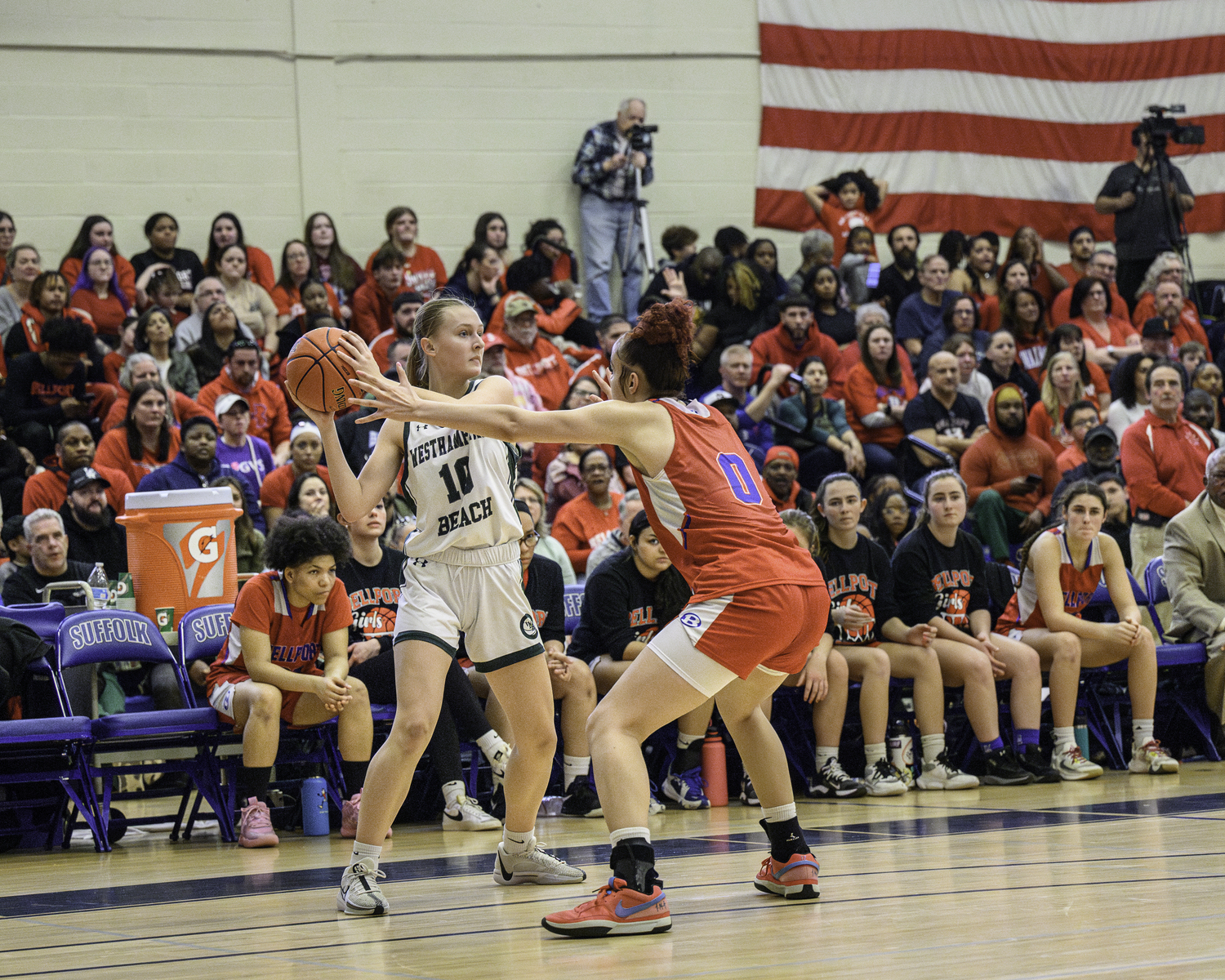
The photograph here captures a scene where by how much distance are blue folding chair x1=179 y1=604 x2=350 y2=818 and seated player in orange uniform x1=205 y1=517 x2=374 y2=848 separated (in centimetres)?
20

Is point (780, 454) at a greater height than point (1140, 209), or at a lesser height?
lesser

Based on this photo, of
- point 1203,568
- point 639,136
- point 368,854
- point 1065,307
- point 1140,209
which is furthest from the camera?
point 1140,209

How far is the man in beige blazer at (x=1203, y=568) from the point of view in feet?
27.2

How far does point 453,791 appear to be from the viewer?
273 inches

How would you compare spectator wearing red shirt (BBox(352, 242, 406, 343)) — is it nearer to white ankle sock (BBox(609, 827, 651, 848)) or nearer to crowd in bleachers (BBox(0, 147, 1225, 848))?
crowd in bleachers (BBox(0, 147, 1225, 848))

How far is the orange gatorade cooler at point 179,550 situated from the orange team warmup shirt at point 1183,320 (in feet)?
27.8

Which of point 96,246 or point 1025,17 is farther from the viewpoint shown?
point 1025,17

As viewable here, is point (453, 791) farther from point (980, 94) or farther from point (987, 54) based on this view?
point (987, 54)

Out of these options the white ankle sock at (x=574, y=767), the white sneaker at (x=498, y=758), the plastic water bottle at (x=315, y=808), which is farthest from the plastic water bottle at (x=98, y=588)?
the white ankle sock at (x=574, y=767)

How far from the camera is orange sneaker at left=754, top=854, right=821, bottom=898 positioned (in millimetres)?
4434

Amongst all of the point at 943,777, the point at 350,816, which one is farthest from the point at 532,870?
the point at 943,777

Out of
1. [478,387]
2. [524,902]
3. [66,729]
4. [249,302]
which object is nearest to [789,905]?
[524,902]

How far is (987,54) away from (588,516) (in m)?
8.88

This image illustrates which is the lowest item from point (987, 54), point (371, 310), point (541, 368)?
point (541, 368)
